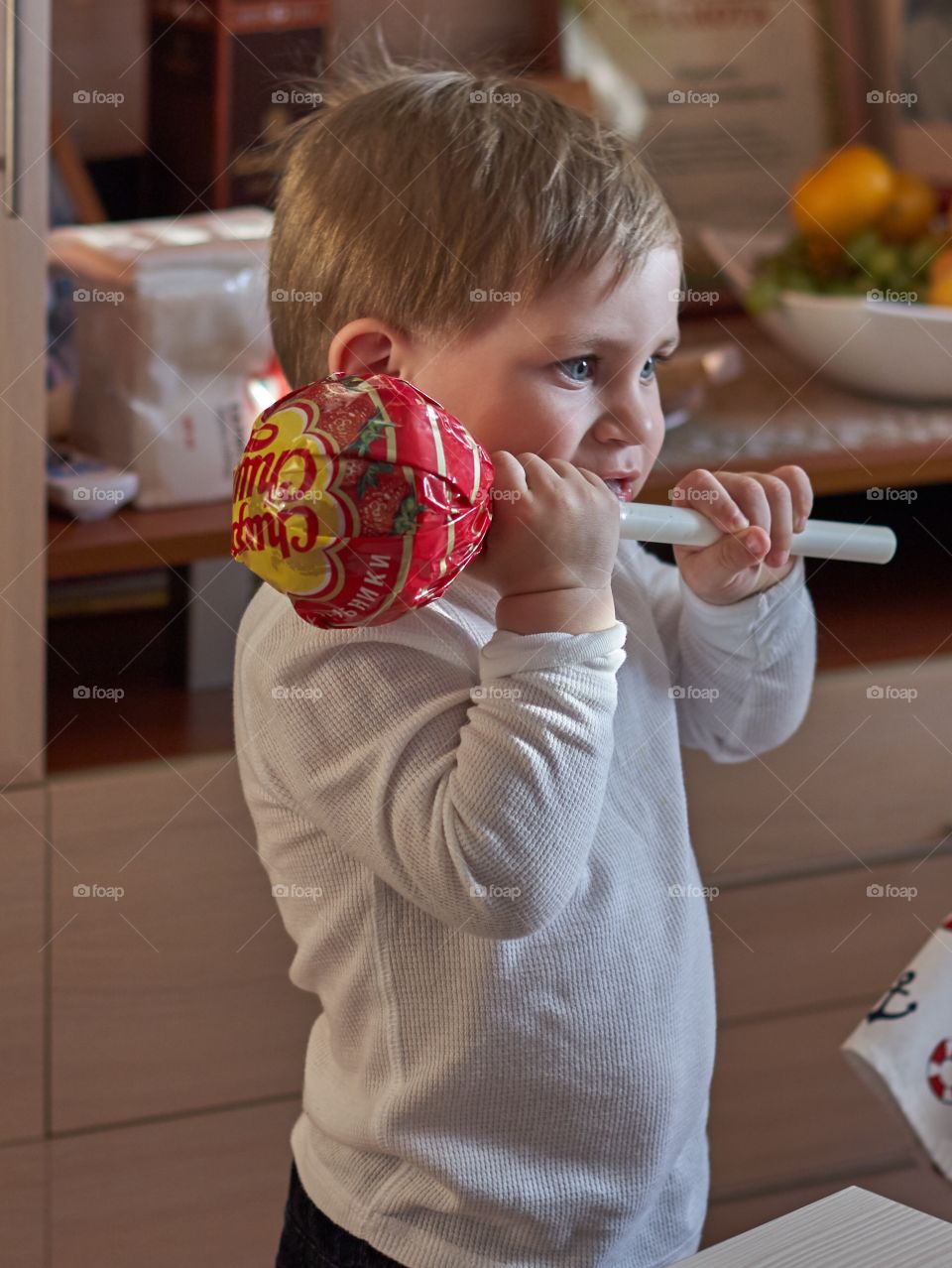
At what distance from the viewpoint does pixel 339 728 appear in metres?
0.68

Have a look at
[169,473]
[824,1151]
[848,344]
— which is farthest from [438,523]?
[824,1151]

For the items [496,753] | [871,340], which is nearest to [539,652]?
[496,753]

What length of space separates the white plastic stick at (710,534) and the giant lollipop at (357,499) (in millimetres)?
110

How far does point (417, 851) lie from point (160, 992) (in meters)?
0.47

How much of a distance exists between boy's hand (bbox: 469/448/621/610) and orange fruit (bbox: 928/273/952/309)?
0.64m

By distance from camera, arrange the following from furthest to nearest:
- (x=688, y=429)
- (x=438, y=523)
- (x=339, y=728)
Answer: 1. (x=688, y=429)
2. (x=339, y=728)
3. (x=438, y=523)

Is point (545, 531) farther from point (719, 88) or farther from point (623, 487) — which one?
point (719, 88)

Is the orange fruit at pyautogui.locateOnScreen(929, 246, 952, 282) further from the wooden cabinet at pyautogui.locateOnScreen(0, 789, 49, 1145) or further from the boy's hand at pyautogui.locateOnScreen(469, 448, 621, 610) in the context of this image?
the wooden cabinet at pyautogui.locateOnScreen(0, 789, 49, 1145)

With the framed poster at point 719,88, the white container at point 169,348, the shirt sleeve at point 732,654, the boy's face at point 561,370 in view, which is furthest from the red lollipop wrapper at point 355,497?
the framed poster at point 719,88

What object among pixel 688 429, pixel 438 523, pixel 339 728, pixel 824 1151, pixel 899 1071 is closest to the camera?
pixel 438 523

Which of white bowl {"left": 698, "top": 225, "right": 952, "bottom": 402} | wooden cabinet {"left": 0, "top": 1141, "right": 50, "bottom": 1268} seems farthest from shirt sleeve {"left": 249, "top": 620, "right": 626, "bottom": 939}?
white bowl {"left": 698, "top": 225, "right": 952, "bottom": 402}

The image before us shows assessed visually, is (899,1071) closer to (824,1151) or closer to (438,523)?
(824,1151)

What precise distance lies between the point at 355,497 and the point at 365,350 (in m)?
0.19

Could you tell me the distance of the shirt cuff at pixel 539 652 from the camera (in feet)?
2.14
